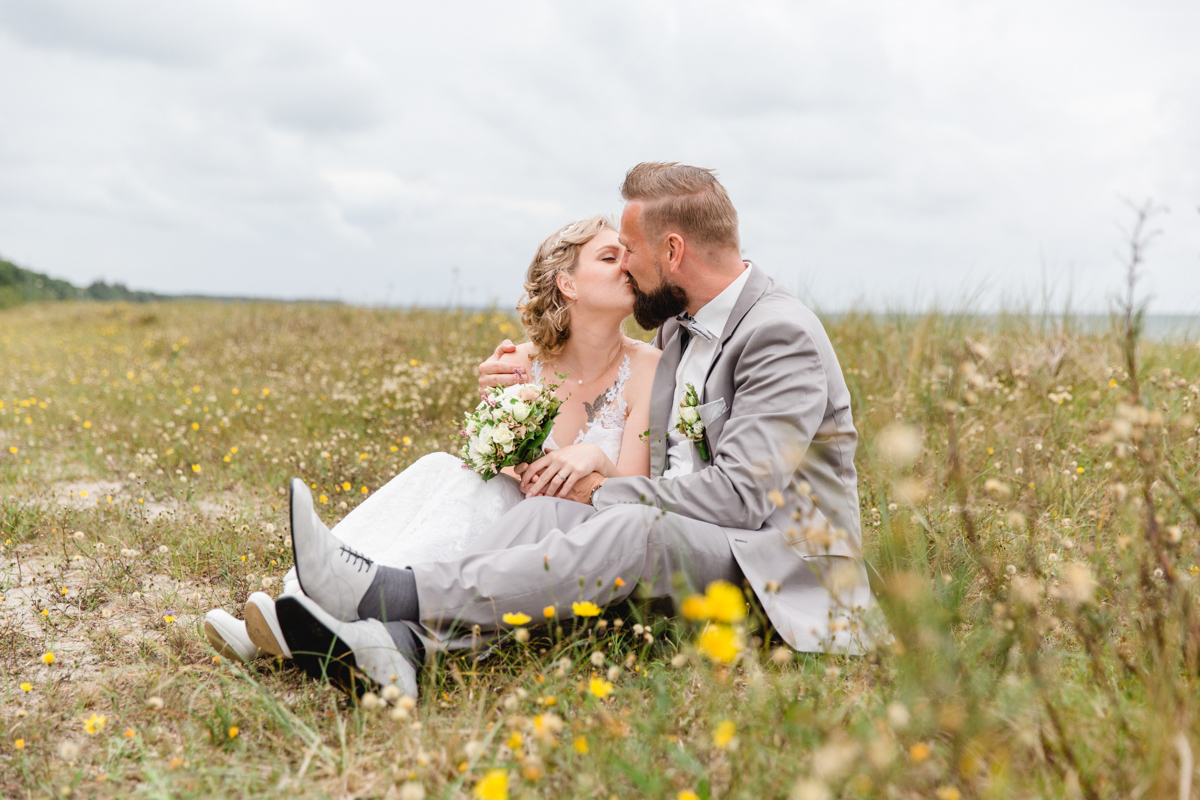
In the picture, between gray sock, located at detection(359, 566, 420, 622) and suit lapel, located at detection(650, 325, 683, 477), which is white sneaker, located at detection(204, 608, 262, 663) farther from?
suit lapel, located at detection(650, 325, 683, 477)

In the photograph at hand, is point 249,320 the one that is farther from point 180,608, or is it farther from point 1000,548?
Answer: point 1000,548

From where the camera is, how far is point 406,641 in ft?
8.18

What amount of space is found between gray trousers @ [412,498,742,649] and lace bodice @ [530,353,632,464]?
1221mm

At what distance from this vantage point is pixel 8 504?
4.47 meters

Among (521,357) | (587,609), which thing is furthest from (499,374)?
(587,609)

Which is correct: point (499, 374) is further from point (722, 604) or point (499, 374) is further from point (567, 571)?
point (722, 604)

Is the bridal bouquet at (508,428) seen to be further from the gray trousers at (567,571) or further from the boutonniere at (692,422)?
the gray trousers at (567,571)

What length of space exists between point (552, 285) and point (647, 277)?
0.78 metres

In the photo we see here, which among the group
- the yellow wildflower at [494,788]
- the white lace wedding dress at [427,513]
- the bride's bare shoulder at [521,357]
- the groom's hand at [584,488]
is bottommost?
the yellow wildflower at [494,788]

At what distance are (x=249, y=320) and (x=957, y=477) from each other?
11941mm

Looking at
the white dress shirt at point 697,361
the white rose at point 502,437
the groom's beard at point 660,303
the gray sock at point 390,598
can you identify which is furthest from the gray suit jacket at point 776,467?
the gray sock at point 390,598

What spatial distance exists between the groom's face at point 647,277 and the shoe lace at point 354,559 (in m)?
1.73

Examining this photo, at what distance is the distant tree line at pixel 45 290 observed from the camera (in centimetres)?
2192

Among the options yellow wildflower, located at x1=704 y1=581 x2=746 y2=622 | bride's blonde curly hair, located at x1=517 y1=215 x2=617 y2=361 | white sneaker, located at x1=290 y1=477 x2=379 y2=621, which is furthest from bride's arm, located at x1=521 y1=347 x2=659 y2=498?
yellow wildflower, located at x1=704 y1=581 x2=746 y2=622
